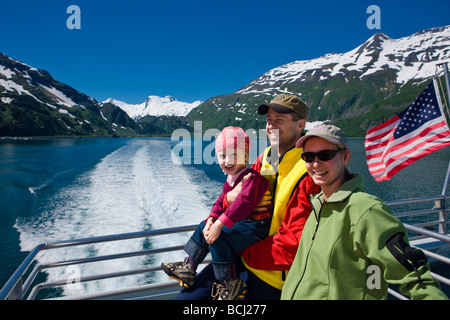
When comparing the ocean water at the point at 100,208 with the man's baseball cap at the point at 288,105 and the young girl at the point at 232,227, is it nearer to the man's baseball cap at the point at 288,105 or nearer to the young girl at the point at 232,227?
the young girl at the point at 232,227

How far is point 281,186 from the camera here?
79.8 inches

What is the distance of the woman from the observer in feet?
4.04

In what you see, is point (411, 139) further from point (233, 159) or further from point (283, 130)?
point (233, 159)

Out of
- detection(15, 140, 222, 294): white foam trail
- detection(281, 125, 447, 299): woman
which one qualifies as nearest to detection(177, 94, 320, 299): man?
detection(281, 125, 447, 299): woman

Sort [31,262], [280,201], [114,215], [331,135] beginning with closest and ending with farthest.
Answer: [331,135], [280,201], [31,262], [114,215]

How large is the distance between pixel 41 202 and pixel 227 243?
15.7 meters

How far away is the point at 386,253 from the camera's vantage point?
4.13ft

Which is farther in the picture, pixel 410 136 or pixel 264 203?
pixel 410 136

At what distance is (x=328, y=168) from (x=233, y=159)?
2.75ft

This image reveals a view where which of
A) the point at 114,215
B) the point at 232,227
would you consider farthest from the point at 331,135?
the point at 114,215

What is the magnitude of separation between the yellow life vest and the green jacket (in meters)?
0.28

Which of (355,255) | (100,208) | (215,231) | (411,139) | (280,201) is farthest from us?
(100,208)
